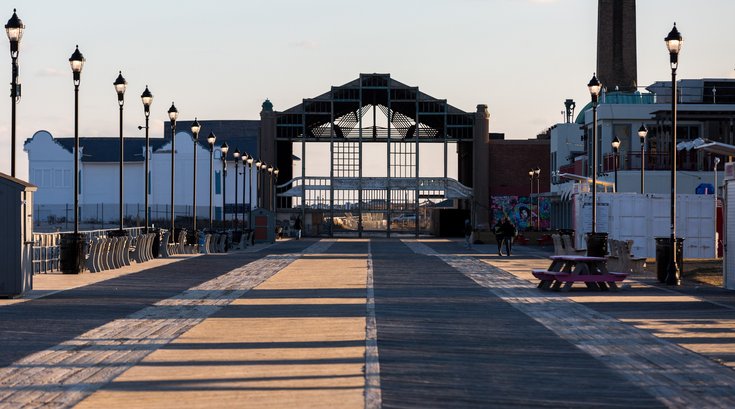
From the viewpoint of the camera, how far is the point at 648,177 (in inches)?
2653

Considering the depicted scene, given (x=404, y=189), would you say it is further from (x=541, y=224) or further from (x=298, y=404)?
(x=298, y=404)

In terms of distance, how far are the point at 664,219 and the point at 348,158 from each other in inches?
2204

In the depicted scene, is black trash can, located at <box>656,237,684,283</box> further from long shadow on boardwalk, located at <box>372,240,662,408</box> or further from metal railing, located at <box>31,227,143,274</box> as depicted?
metal railing, located at <box>31,227,143,274</box>

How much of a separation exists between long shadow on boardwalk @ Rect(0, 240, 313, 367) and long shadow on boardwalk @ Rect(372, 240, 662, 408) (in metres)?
4.13

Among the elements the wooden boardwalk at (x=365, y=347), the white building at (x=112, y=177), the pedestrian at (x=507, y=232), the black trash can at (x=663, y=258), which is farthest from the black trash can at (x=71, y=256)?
the white building at (x=112, y=177)

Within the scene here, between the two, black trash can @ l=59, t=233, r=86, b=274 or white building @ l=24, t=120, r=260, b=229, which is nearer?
black trash can @ l=59, t=233, r=86, b=274

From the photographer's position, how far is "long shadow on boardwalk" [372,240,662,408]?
1177 centimetres

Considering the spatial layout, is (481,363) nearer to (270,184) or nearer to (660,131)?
(660,131)

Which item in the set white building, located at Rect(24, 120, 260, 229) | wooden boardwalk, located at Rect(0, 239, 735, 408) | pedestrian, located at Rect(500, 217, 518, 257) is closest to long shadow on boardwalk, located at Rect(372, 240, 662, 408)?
wooden boardwalk, located at Rect(0, 239, 735, 408)

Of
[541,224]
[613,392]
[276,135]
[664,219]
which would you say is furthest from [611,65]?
[613,392]

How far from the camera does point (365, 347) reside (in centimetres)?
1595

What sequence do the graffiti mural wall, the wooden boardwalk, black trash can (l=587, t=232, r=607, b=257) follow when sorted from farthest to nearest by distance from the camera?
the graffiti mural wall → black trash can (l=587, t=232, r=607, b=257) → the wooden boardwalk

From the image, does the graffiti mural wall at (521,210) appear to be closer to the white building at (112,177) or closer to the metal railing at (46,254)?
the white building at (112,177)

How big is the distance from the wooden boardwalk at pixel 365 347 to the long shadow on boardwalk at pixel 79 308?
0.14 feet
